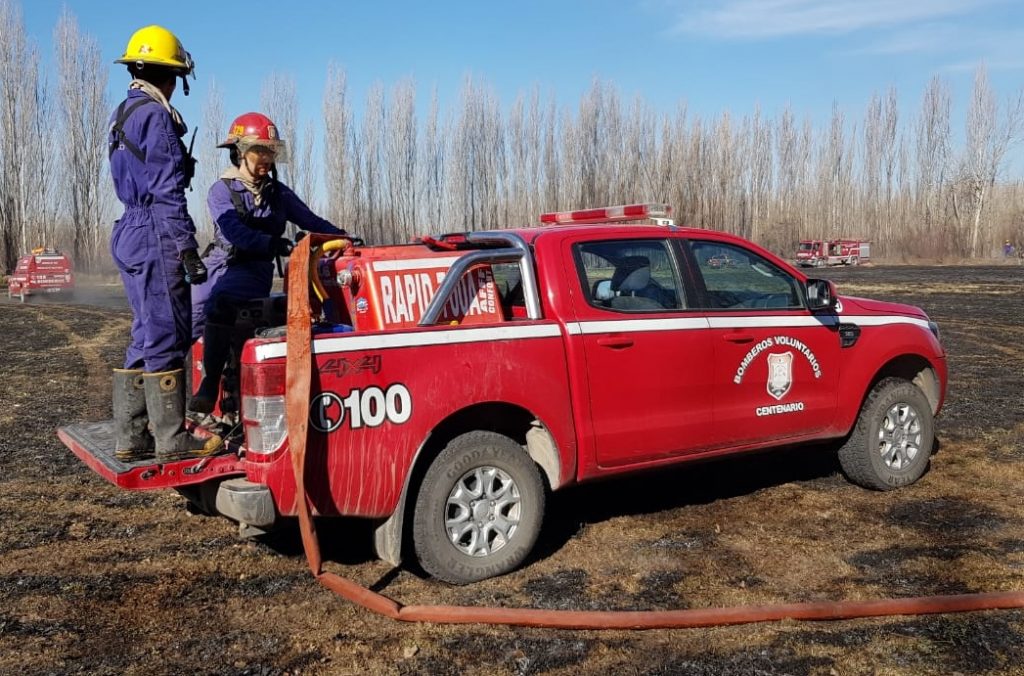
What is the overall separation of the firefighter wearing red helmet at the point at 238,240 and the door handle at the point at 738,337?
2.42 metres

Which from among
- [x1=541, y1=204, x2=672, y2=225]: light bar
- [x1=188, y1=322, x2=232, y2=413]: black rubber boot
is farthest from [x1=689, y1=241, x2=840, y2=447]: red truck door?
[x1=188, y1=322, x2=232, y2=413]: black rubber boot

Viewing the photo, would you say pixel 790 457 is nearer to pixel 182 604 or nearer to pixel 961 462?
pixel 961 462

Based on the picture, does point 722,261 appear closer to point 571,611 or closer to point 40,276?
point 571,611

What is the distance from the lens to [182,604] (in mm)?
4371

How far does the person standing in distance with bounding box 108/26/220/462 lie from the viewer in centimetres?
454

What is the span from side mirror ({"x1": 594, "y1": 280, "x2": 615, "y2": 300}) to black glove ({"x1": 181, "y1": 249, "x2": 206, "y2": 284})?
210 centimetres

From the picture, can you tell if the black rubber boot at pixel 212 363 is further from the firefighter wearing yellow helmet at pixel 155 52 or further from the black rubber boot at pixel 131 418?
the firefighter wearing yellow helmet at pixel 155 52

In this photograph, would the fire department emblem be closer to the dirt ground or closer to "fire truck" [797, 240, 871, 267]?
the dirt ground

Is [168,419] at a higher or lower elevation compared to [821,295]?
lower

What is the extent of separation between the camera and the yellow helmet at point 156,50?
15.3ft

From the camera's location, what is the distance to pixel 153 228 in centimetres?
454

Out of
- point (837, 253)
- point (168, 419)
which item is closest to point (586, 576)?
point (168, 419)

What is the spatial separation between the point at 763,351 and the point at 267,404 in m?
3.06

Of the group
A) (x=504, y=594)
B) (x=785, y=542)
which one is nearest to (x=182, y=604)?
(x=504, y=594)
